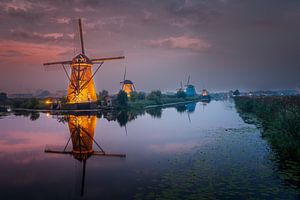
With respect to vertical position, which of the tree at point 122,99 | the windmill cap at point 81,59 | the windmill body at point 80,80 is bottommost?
the tree at point 122,99

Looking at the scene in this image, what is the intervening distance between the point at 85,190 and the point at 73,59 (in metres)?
41.7

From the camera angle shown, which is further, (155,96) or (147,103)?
(155,96)

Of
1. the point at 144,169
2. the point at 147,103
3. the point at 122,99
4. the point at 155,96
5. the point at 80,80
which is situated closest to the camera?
the point at 144,169

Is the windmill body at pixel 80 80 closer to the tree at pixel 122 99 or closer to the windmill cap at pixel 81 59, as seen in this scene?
the windmill cap at pixel 81 59

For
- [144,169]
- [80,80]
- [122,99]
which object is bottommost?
[144,169]

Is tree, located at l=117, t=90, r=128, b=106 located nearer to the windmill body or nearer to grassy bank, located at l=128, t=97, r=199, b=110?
grassy bank, located at l=128, t=97, r=199, b=110

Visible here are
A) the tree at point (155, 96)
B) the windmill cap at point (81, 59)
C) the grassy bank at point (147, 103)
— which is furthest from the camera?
the tree at point (155, 96)

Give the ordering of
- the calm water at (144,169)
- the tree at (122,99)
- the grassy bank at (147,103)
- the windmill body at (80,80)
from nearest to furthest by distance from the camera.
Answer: the calm water at (144,169), the windmill body at (80,80), the tree at (122,99), the grassy bank at (147,103)

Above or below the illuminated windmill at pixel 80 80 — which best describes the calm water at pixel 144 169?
below

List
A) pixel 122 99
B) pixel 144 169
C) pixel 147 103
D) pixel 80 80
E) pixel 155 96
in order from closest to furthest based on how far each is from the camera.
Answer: pixel 144 169
pixel 80 80
pixel 122 99
pixel 147 103
pixel 155 96

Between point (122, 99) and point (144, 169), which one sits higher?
point (122, 99)

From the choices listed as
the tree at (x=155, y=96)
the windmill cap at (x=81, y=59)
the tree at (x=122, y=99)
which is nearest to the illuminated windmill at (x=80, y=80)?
the windmill cap at (x=81, y=59)

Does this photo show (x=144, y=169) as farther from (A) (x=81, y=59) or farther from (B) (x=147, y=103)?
(B) (x=147, y=103)

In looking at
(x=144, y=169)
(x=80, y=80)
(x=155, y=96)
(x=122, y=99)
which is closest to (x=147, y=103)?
(x=155, y=96)
